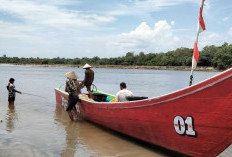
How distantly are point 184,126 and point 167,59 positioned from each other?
4062 inches

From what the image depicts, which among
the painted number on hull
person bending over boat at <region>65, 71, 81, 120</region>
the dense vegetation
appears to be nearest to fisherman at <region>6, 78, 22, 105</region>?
person bending over boat at <region>65, 71, 81, 120</region>

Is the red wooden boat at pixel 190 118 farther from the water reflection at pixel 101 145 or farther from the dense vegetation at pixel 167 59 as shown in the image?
the dense vegetation at pixel 167 59

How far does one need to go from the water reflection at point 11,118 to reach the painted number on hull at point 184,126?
16.0 ft

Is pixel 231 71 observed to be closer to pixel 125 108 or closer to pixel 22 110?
pixel 125 108

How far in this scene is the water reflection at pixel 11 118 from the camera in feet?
25.8

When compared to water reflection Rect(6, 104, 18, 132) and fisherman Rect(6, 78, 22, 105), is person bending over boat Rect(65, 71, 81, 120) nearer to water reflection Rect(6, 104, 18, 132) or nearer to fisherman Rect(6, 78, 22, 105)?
water reflection Rect(6, 104, 18, 132)

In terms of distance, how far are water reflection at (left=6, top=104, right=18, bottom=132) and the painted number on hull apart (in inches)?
192

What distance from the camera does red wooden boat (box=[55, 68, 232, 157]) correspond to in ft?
14.5

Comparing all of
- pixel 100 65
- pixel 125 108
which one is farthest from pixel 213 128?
pixel 100 65

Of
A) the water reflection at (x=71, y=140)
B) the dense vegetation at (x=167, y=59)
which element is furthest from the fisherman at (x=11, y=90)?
the dense vegetation at (x=167, y=59)

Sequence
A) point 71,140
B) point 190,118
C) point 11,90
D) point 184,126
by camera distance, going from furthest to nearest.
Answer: point 11,90, point 71,140, point 184,126, point 190,118

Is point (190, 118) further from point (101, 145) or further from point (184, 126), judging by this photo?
point (101, 145)

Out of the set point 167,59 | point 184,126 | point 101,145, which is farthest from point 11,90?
point 167,59

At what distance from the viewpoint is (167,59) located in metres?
106
